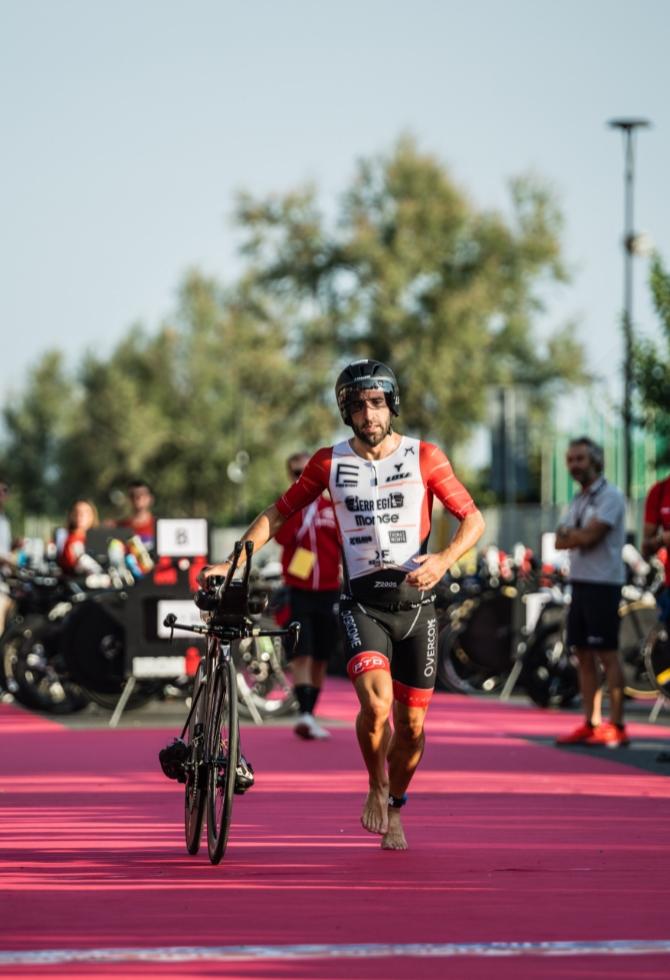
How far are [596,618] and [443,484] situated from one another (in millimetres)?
5794

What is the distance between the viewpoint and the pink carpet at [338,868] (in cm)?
684

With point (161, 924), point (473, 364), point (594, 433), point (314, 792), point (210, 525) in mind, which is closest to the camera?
point (161, 924)

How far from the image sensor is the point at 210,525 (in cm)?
1745

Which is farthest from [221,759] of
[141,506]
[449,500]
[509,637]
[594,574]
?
[509,637]

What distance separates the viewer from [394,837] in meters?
9.37

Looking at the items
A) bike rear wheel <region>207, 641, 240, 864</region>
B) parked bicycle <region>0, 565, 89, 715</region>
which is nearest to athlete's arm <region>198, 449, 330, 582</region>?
bike rear wheel <region>207, 641, 240, 864</region>

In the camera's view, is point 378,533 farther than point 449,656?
No

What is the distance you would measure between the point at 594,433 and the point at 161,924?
118 ft

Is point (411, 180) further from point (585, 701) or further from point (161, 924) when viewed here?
point (161, 924)

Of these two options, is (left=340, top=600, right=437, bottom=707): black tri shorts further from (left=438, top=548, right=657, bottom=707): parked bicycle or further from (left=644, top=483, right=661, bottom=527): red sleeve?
(left=438, top=548, right=657, bottom=707): parked bicycle

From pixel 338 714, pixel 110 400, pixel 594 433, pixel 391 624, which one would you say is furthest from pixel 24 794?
pixel 110 400

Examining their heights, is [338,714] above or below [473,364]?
below

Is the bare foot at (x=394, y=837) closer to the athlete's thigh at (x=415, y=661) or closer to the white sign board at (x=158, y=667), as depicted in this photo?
the athlete's thigh at (x=415, y=661)

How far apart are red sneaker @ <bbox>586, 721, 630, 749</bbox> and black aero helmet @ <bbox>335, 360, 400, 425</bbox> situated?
6371 millimetres
